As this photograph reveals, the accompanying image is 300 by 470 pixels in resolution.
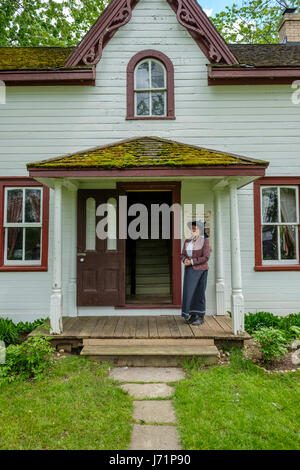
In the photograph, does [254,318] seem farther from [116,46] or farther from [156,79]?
[116,46]

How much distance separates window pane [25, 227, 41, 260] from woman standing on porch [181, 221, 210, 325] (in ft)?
11.4

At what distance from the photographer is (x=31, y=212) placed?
282 inches

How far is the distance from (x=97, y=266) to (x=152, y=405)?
11.5 ft

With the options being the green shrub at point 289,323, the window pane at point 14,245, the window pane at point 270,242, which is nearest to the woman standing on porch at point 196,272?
the green shrub at point 289,323

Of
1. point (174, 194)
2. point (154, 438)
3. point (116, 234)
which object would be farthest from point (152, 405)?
point (174, 194)

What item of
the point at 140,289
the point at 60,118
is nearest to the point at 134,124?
the point at 60,118

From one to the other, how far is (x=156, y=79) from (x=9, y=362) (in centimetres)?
659

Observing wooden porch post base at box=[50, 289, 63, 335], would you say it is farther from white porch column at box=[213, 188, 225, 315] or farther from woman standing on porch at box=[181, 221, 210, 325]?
white porch column at box=[213, 188, 225, 315]

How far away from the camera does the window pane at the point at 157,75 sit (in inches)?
284

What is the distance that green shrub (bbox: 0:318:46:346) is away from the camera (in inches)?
233

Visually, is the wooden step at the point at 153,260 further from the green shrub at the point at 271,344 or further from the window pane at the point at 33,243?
the green shrub at the point at 271,344

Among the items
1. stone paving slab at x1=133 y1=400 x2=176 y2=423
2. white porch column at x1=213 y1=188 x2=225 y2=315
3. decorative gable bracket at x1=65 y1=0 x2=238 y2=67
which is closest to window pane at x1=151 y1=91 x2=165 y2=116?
decorative gable bracket at x1=65 y1=0 x2=238 y2=67

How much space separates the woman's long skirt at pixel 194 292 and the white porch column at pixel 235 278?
563 millimetres

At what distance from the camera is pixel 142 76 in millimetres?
7223
